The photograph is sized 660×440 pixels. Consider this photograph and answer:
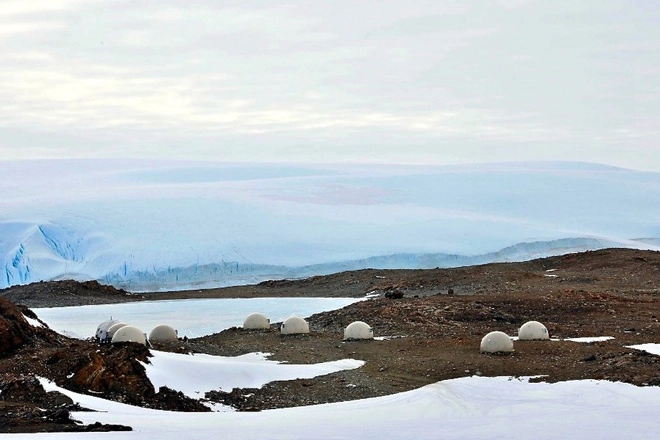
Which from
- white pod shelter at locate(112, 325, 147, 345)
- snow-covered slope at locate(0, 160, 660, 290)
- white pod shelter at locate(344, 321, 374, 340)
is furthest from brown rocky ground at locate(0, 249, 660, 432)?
snow-covered slope at locate(0, 160, 660, 290)

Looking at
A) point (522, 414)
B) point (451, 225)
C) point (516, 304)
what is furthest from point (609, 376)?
point (451, 225)

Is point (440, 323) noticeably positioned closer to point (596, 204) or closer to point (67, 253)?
point (67, 253)

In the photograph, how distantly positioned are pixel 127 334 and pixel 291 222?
22.0 metres

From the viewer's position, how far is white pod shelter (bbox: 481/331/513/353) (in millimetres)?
15734

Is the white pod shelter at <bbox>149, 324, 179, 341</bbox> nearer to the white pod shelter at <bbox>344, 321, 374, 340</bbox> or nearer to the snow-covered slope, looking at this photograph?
the white pod shelter at <bbox>344, 321, 374, 340</bbox>

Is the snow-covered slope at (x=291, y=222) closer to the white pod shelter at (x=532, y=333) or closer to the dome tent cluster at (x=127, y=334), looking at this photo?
the dome tent cluster at (x=127, y=334)

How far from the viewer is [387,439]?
31.0ft

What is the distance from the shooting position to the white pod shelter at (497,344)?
51.6 feet

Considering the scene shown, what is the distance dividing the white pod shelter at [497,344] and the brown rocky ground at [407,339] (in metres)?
0.17

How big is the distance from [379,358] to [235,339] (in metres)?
3.51

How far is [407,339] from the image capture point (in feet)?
58.7

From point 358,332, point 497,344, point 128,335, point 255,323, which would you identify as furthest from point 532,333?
point 128,335

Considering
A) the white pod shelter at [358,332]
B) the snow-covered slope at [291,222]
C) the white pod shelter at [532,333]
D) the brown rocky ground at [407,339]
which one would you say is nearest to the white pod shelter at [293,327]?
the brown rocky ground at [407,339]

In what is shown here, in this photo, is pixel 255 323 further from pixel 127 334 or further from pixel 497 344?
pixel 497 344
